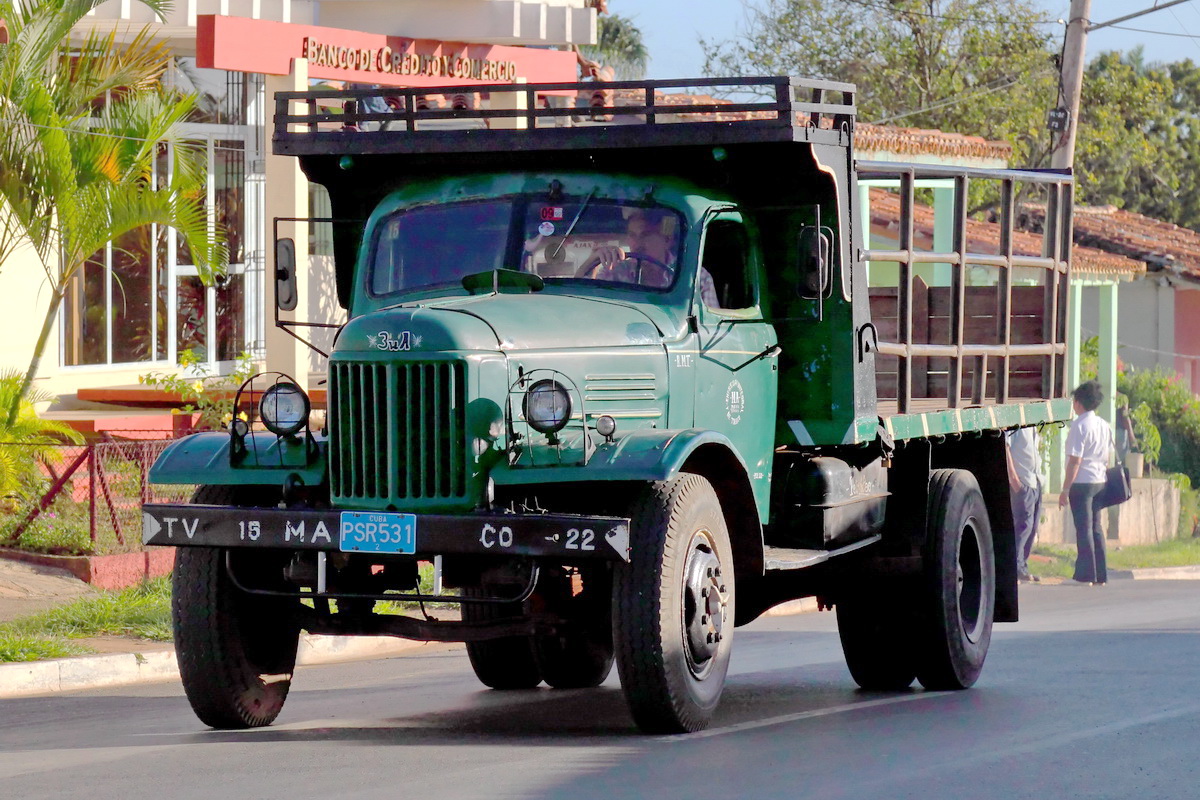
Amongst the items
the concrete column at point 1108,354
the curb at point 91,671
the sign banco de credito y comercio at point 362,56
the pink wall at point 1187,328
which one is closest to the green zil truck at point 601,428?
the curb at point 91,671

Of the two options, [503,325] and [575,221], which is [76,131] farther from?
[503,325]

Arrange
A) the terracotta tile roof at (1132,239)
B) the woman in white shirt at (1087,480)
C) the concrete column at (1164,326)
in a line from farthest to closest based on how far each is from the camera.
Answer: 1. the concrete column at (1164,326)
2. the terracotta tile roof at (1132,239)
3. the woman in white shirt at (1087,480)

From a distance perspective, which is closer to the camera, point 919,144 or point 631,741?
point 631,741

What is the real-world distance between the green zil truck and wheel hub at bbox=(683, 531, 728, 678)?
1 cm

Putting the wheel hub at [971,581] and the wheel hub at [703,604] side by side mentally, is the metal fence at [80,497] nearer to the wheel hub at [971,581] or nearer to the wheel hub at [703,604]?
the wheel hub at [971,581]

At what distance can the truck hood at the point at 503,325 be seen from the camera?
24.5ft

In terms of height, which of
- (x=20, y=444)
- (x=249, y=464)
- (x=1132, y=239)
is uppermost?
(x=1132, y=239)

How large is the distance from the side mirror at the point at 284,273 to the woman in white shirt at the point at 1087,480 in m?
11.9

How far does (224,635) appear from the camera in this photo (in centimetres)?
803

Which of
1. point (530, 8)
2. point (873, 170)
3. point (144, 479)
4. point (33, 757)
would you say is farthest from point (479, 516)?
point (530, 8)

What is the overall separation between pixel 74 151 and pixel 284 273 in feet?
17.7

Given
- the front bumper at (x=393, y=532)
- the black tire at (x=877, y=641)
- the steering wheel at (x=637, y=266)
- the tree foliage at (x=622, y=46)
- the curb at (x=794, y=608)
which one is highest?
the tree foliage at (x=622, y=46)

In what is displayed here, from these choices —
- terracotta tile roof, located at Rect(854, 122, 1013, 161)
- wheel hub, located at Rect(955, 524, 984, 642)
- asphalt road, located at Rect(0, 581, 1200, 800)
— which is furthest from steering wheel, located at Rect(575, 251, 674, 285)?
terracotta tile roof, located at Rect(854, 122, 1013, 161)

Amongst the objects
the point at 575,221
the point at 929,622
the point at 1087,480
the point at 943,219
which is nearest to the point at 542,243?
the point at 575,221
